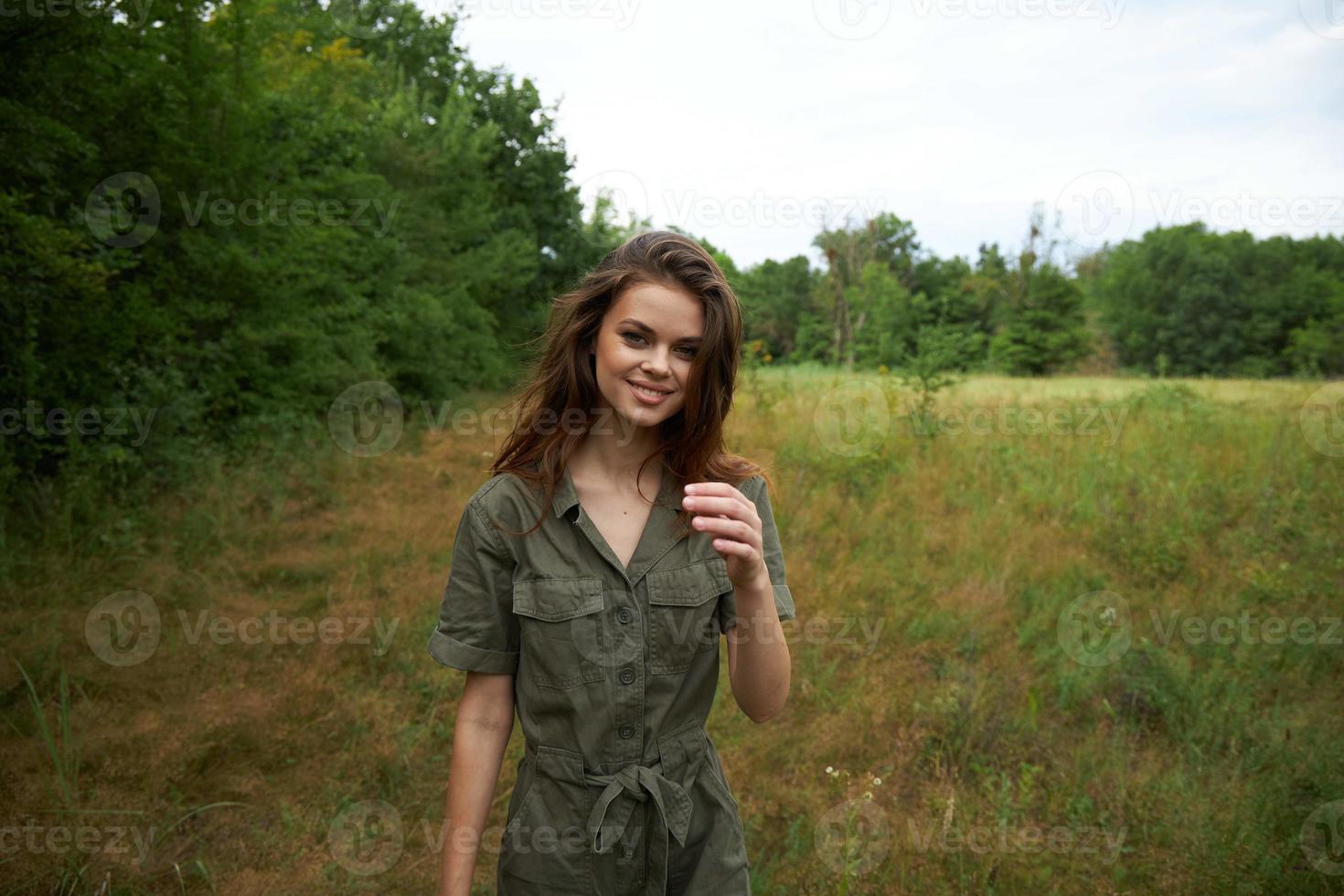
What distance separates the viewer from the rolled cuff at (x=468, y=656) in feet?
4.87

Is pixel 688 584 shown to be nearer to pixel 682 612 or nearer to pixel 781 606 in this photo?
pixel 682 612

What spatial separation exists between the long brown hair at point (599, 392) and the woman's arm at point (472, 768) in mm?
362

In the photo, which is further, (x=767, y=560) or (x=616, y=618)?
(x=767, y=560)

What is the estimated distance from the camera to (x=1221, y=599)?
17.8 feet

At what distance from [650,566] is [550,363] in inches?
20.5

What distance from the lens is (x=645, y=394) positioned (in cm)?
150

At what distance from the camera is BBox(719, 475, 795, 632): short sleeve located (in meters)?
1.62

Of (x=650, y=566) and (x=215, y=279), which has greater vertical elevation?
(x=215, y=279)

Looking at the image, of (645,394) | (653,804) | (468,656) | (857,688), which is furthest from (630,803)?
(857,688)

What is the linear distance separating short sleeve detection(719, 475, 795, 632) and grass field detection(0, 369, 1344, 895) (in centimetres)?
163

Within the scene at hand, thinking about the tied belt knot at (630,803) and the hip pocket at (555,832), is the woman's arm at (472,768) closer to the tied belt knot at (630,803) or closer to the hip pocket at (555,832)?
the hip pocket at (555,832)

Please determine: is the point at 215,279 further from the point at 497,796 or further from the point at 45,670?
the point at 497,796

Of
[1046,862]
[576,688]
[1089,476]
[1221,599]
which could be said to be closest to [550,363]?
[576,688]

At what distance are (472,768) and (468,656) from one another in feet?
0.72
